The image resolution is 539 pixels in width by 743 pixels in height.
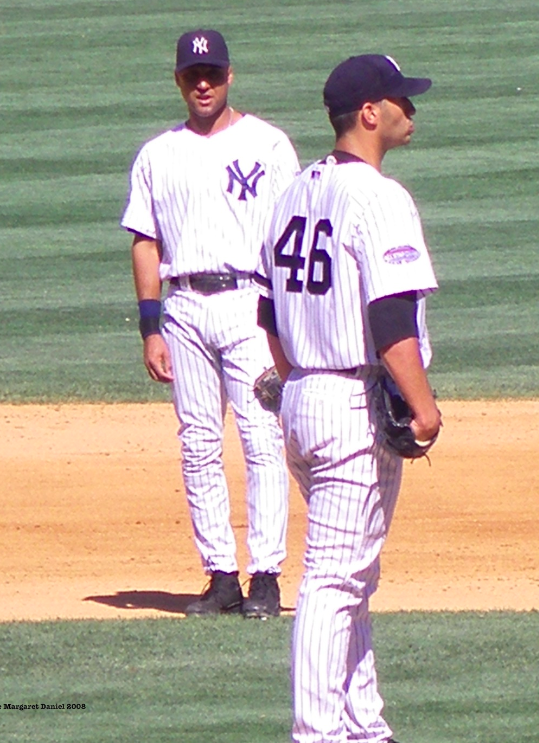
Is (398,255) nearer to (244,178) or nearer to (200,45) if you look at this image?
(244,178)

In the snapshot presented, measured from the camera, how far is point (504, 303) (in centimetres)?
1106

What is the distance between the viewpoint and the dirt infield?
6422mm

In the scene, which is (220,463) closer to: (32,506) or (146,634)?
(146,634)

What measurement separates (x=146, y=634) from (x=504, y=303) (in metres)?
5.88

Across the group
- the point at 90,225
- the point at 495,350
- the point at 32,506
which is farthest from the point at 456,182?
the point at 32,506

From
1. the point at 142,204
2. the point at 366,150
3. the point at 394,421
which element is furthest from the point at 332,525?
the point at 142,204

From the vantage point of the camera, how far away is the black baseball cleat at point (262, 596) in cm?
586

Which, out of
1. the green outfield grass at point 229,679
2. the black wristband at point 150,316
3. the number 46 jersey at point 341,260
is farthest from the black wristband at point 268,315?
the black wristband at point 150,316

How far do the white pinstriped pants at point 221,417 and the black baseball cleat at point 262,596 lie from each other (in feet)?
0.11

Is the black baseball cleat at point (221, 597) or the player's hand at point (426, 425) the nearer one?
the player's hand at point (426, 425)

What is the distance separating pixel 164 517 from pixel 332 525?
336cm

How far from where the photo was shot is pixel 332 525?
418cm

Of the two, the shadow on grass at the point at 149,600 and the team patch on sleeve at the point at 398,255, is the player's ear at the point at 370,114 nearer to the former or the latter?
the team patch on sleeve at the point at 398,255

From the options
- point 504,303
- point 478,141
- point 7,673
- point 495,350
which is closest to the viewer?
point 7,673
